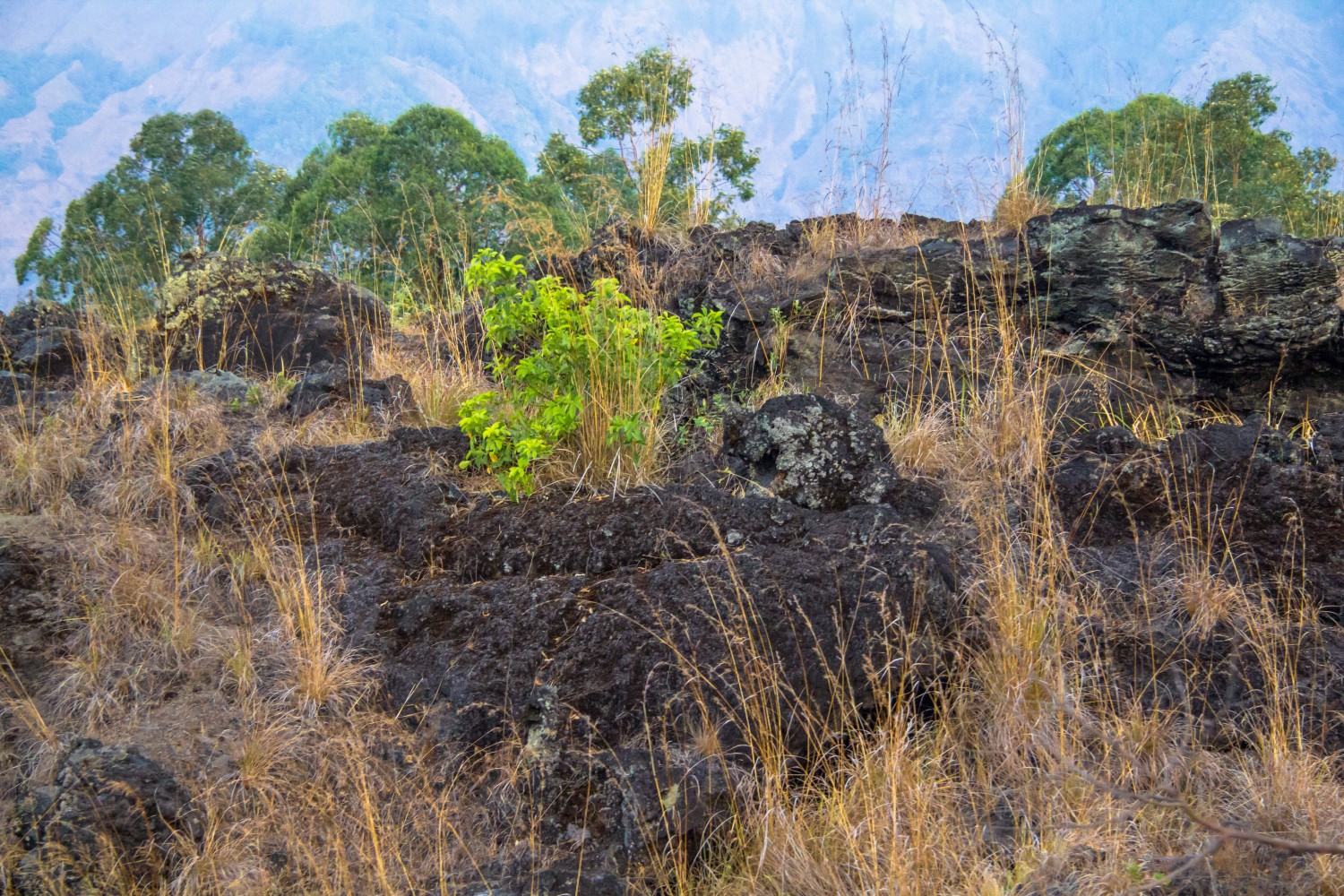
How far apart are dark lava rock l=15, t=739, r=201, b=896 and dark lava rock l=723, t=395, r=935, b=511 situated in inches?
98.5

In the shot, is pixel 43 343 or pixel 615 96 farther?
pixel 615 96

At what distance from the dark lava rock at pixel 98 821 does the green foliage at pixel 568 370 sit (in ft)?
5.59

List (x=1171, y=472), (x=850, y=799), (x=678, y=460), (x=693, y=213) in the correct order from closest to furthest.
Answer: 1. (x=850, y=799)
2. (x=1171, y=472)
3. (x=678, y=460)
4. (x=693, y=213)

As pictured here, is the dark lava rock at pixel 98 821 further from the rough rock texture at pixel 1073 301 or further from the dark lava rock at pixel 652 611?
the rough rock texture at pixel 1073 301

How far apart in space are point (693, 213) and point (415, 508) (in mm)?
3740

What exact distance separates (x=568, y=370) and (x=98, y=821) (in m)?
2.42

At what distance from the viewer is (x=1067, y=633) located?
3.28 metres

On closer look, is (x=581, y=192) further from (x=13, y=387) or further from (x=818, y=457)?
(x=818, y=457)

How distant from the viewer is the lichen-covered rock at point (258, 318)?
6562mm

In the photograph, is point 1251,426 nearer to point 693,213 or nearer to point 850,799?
point 850,799

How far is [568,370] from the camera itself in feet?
13.8

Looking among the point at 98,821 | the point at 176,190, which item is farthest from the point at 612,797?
the point at 176,190

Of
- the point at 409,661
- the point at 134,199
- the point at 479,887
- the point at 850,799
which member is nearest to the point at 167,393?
the point at 409,661

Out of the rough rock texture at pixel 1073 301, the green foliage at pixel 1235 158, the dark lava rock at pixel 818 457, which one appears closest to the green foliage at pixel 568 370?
the dark lava rock at pixel 818 457
